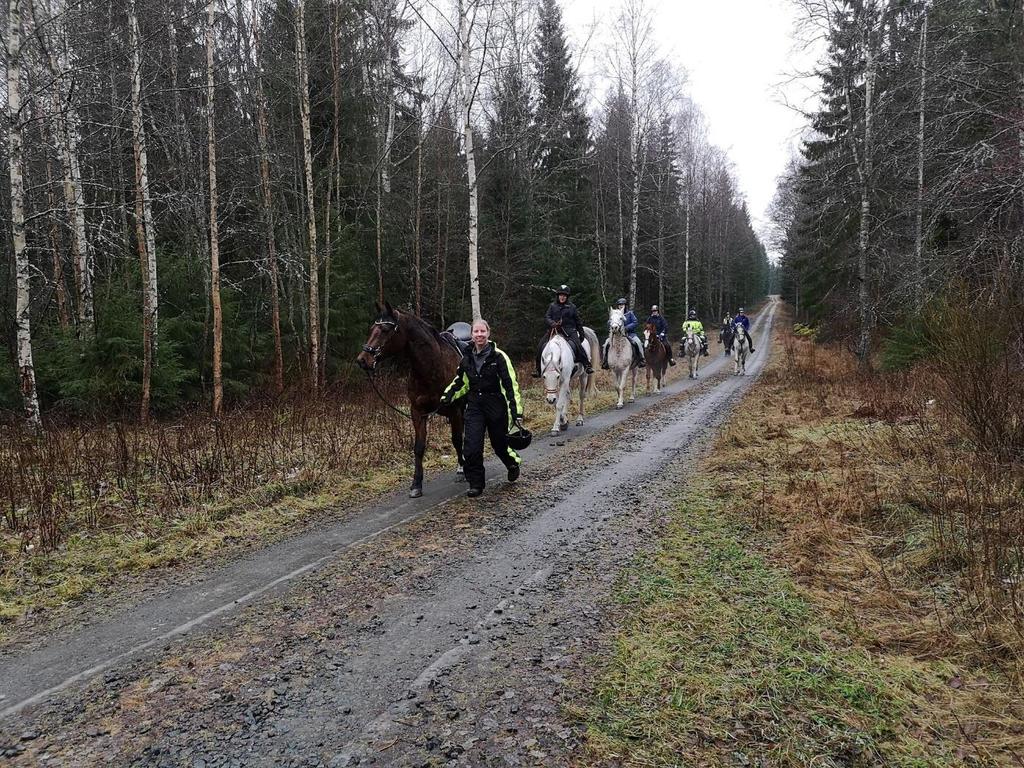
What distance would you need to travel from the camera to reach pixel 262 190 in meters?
16.5

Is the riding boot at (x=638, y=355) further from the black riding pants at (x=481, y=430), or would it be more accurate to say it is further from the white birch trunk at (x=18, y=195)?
the white birch trunk at (x=18, y=195)

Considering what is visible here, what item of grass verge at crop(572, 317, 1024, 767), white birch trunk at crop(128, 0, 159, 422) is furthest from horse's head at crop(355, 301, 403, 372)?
white birch trunk at crop(128, 0, 159, 422)

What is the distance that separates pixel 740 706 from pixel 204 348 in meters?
14.2

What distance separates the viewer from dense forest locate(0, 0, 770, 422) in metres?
11.0

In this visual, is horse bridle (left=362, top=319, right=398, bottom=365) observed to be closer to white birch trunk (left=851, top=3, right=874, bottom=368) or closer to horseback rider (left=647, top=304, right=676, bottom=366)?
horseback rider (left=647, top=304, right=676, bottom=366)

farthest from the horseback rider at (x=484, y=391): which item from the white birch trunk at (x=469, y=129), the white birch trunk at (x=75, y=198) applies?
the white birch trunk at (x=75, y=198)

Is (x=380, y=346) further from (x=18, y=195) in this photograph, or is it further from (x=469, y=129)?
(x=469, y=129)

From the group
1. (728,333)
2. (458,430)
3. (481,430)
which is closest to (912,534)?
(481,430)

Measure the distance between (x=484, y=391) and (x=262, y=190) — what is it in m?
13.1

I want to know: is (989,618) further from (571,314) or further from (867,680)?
(571,314)

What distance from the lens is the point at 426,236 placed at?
71.6ft

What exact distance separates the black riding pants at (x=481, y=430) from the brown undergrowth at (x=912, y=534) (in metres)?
2.79

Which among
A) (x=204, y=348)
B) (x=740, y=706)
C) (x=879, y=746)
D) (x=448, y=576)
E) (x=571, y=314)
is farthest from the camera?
(x=204, y=348)

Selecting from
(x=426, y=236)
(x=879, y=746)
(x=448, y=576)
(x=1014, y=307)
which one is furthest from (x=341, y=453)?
(x=426, y=236)
